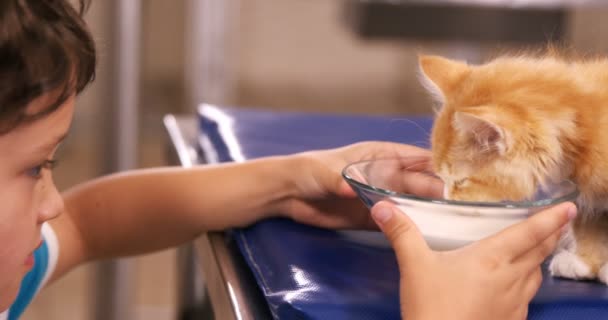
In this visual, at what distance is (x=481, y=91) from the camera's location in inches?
32.1

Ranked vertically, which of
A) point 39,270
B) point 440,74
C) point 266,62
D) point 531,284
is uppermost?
Result: point 440,74

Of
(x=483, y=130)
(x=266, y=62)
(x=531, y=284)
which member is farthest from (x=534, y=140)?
(x=266, y=62)

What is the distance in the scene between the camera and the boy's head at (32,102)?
0.65m

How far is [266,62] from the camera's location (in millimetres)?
3922

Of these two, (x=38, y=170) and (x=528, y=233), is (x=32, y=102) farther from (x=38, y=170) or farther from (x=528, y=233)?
(x=528, y=233)

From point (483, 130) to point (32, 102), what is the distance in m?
0.41

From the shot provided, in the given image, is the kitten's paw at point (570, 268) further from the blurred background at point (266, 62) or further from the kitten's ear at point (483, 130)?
the blurred background at point (266, 62)

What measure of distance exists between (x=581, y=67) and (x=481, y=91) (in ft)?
0.44

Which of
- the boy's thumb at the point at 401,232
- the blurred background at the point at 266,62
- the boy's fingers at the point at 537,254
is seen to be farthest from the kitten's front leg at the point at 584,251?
the blurred background at the point at 266,62

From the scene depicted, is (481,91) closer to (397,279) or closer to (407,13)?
(397,279)

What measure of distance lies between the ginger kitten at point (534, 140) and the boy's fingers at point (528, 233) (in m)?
0.11

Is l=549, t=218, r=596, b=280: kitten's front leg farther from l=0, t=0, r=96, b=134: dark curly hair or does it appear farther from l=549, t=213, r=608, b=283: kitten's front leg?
l=0, t=0, r=96, b=134: dark curly hair

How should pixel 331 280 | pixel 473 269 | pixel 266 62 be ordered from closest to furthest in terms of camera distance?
pixel 473 269
pixel 331 280
pixel 266 62

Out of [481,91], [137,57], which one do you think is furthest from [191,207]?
[137,57]
